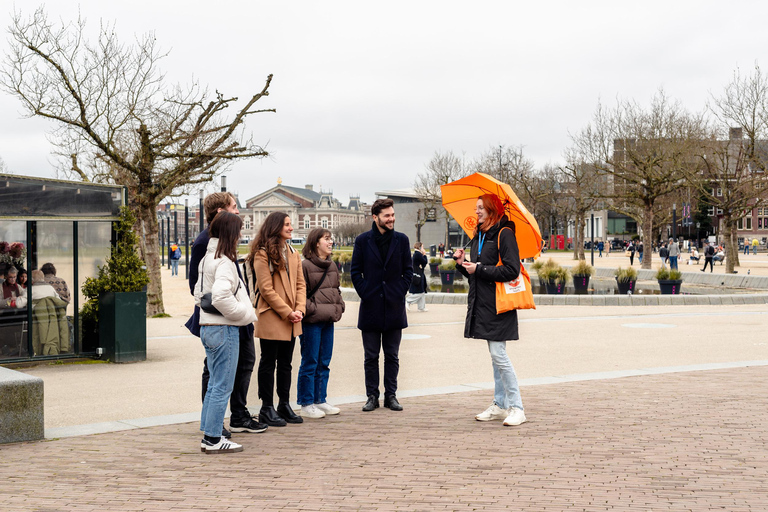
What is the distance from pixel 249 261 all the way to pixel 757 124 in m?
31.9

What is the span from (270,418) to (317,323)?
0.88m

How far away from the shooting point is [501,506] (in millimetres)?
4387

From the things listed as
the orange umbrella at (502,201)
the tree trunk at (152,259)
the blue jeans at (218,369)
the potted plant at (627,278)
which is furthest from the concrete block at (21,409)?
the potted plant at (627,278)

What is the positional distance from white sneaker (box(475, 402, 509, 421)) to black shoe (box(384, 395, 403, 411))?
0.72m

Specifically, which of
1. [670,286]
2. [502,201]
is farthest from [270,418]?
[670,286]

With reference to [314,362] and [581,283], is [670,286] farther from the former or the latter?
[314,362]

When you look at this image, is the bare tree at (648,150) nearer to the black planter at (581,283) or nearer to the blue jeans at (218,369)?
the black planter at (581,283)

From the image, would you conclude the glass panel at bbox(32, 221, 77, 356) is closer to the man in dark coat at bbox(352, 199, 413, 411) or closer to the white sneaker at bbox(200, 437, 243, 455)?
the man in dark coat at bbox(352, 199, 413, 411)

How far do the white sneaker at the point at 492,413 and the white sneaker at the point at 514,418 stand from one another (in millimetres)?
171

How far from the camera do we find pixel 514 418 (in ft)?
21.1

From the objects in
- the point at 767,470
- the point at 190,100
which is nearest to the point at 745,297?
the point at 190,100

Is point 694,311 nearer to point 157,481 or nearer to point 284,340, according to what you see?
point 284,340

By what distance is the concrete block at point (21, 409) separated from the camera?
5.82 meters

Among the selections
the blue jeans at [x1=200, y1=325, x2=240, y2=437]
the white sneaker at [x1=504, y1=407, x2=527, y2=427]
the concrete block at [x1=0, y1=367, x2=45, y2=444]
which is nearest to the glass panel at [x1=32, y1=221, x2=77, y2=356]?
the concrete block at [x1=0, y1=367, x2=45, y2=444]
